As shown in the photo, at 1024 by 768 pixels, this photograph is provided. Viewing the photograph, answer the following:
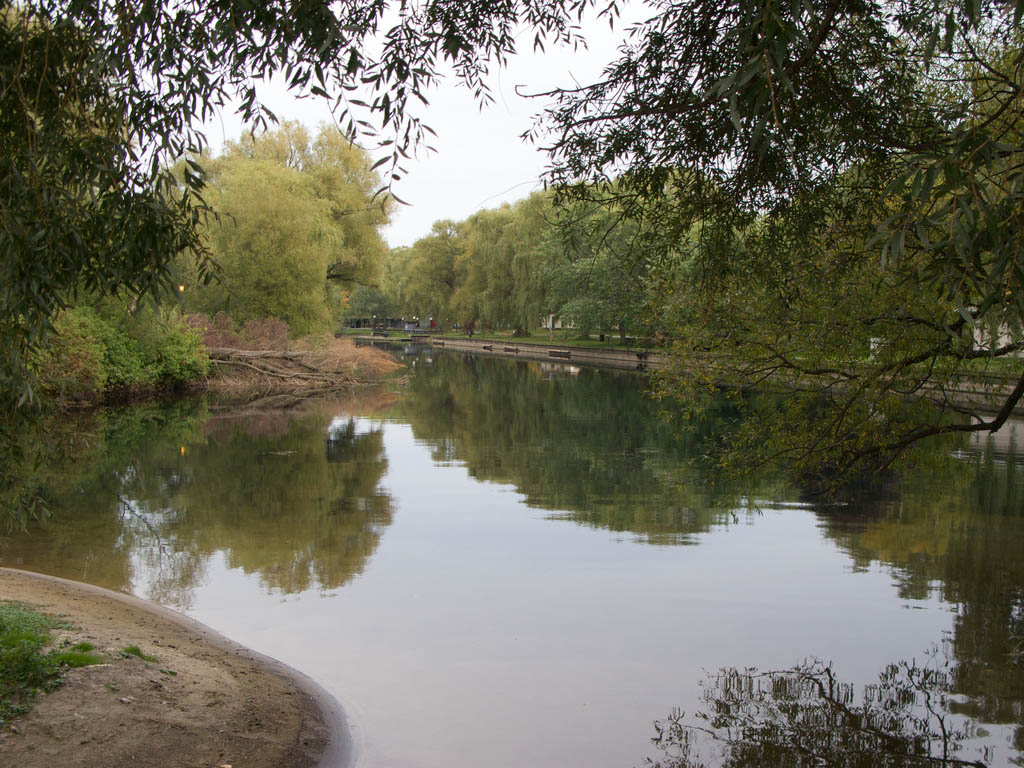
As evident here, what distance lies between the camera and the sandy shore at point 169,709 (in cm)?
481

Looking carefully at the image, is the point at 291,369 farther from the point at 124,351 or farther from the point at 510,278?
the point at 510,278

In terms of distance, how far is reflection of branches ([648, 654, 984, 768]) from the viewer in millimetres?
6434

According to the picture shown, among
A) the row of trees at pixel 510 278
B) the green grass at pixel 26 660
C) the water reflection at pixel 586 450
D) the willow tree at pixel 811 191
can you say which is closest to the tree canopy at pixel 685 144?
the willow tree at pixel 811 191

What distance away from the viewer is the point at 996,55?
880 cm

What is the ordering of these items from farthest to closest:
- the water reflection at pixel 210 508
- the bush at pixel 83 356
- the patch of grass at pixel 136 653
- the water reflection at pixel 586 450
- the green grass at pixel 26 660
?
the bush at pixel 83 356 < the water reflection at pixel 586 450 < the water reflection at pixel 210 508 < the patch of grass at pixel 136 653 < the green grass at pixel 26 660

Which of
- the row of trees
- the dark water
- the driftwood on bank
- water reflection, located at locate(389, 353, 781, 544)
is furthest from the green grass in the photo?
the row of trees

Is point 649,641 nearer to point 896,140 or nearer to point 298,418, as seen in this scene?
point 896,140

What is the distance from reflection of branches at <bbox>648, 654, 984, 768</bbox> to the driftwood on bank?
28200 mm

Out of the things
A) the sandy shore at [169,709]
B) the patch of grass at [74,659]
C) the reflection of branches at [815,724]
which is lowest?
the reflection of branches at [815,724]

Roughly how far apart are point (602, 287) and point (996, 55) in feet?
112

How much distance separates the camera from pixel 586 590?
1058cm

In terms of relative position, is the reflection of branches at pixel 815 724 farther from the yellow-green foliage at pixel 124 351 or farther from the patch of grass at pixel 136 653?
the yellow-green foliage at pixel 124 351

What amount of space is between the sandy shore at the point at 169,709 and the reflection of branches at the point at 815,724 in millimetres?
2665

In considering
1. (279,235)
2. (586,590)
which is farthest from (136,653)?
(279,235)
